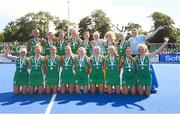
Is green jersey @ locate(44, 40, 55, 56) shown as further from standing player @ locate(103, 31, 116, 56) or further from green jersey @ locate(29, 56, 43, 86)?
standing player @ locate(103, 31, 116, 56)

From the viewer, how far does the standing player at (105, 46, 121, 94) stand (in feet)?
29.3

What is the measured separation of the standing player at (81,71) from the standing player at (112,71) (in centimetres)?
48

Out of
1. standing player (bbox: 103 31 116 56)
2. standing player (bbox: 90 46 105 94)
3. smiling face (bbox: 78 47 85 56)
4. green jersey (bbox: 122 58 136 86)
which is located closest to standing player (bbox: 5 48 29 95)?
smiling face (bbox: 78 47 85 56)

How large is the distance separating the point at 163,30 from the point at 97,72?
51.5m

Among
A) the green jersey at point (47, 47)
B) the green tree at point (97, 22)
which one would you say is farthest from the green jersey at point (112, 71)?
the green tree at point (97, 22)

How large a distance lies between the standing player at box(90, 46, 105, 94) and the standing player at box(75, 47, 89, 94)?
136mm

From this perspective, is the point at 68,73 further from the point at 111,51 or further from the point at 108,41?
the point at 108,41

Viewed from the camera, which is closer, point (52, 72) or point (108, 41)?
point (52, 72)

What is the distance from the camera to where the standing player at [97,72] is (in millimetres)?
8969

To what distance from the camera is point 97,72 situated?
9.00 meters

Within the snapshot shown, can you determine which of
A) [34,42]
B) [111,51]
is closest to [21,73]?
[34,42]

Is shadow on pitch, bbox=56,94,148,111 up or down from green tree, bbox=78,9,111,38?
down

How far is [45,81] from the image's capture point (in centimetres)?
901

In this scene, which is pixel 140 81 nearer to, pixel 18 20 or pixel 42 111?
pixel 42 111
